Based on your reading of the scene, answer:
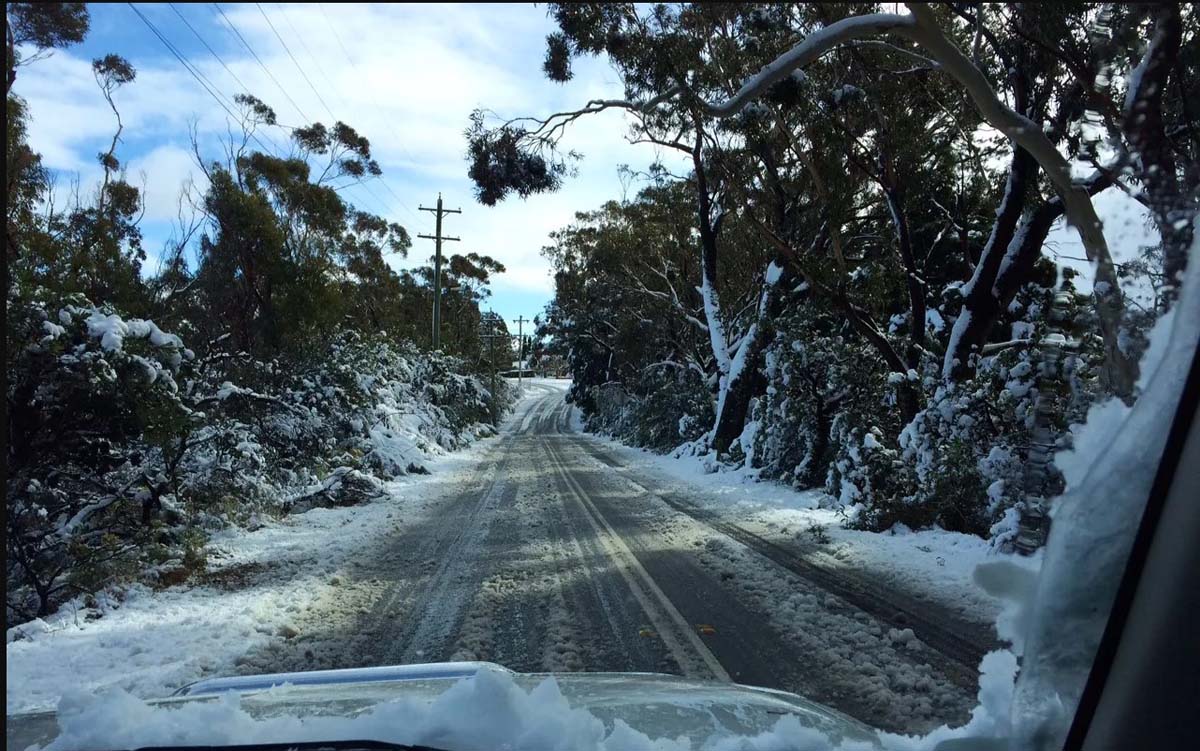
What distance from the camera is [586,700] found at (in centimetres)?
288

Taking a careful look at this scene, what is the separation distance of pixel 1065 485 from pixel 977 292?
11424 millimetres

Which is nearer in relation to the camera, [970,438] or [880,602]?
[880,602]

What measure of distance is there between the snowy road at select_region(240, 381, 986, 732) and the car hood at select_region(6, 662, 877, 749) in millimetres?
1436

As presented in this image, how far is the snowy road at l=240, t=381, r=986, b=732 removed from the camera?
505 cm

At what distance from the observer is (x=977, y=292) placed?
39.2 feet

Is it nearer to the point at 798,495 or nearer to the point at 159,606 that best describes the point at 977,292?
the point at 798,495

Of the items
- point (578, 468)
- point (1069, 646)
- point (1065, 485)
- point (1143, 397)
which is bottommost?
point (578, 468)

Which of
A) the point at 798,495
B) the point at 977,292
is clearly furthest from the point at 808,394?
the point at 977,292

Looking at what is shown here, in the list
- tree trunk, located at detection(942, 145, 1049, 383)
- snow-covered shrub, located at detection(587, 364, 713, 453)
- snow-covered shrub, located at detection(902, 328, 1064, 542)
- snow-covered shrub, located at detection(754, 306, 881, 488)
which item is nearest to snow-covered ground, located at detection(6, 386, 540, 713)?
snow-covered shrub, located at detection(902, 328, 1064, 542)

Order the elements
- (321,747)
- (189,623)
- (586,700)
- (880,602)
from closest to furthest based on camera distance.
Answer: (321,747) < (586,700) < (189,623) < (880,602)

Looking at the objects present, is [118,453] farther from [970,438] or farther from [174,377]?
[970,438]

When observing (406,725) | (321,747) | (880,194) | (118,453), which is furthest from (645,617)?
(880,194)

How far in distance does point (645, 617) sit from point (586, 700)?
364cm

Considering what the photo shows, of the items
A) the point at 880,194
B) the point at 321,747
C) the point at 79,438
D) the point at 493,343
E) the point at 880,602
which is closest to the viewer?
the point at 321,747
